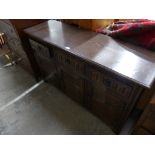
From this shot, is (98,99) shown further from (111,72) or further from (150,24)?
(150,24)

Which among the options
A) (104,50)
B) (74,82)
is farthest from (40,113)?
(104,50)

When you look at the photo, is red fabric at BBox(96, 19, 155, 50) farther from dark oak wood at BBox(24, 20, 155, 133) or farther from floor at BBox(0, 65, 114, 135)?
floor at BBox(0, 65, 114, 135)

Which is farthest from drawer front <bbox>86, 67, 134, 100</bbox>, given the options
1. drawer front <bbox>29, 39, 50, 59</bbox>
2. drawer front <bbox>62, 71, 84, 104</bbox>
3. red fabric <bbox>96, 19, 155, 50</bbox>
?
drawer front <bbox>29, 39, 50, 59</bbox>

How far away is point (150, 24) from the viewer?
0.86m

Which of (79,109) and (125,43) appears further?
(79,109)

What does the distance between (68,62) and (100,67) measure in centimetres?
33

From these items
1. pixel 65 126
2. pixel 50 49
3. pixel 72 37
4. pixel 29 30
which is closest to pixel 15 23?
pixel 29 30

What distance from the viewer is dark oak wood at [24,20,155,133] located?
0.78 meters

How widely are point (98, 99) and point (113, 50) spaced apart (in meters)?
0.44

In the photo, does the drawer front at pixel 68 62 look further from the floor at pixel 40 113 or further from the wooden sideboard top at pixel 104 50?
the floor at pixel 40 113

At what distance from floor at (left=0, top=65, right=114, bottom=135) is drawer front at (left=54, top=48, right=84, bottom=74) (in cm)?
59

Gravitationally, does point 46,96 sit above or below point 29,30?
below

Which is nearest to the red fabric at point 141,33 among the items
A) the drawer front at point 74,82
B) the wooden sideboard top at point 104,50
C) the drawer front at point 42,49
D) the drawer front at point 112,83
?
the wooden sideboard top at point 104,50
